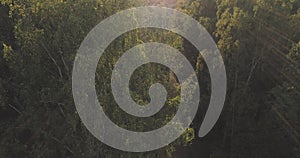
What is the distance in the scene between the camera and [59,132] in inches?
524

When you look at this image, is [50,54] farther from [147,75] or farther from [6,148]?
[6,148]

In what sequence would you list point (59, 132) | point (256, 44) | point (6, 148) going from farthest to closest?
1. point (256, 44)
2. point (6, 148)
3. point (59, 132)

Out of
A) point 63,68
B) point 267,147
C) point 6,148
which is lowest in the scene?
point 6,148

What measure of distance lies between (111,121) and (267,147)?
28.4 feet

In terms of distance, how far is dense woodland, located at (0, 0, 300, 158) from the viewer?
11.6 m

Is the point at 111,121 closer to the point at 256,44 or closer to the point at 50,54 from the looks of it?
the point at 50,54

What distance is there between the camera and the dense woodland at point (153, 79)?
37.9 ft

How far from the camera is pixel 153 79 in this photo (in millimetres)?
11992

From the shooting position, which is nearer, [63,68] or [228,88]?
[63,68]

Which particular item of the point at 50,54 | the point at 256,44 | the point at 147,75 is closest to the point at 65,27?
the point at 50,54

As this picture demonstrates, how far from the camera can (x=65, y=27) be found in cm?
1162

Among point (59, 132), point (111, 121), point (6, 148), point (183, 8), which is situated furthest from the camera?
point (183, 8)

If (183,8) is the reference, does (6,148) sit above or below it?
below

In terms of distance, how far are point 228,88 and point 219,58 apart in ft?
5.32
